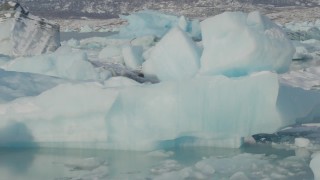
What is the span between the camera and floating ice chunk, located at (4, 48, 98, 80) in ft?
21.4

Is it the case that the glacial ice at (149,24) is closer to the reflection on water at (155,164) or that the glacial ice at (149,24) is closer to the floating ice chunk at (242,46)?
the floating ice chunk at (242,46)

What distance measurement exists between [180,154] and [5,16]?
6422 millimetres

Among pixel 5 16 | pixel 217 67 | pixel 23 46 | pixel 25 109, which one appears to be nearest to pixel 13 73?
pixel 25 109

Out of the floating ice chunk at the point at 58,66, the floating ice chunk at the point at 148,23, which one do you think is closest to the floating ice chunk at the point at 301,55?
the floating ice chunk at the point at 148,23

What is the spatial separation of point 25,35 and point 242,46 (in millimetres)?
5517

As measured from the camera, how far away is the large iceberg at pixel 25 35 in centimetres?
912

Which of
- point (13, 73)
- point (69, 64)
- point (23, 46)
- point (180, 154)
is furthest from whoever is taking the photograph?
point (23, 46)

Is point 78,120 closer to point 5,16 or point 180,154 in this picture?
point 180,154

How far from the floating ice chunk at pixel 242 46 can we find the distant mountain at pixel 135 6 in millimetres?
41987

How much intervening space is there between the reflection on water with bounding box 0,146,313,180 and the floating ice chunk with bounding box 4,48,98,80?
2.28 metres

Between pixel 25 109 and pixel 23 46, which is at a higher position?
pixel 25 109

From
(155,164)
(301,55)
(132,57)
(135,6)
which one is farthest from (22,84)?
(135,6)

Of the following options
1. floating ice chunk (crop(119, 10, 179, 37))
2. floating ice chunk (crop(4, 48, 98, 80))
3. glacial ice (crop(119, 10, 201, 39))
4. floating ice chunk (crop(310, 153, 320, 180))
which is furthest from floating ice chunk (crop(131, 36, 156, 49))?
floating ice chunk (crop(310, 153, 320, 180))

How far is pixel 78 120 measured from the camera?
427 cm
